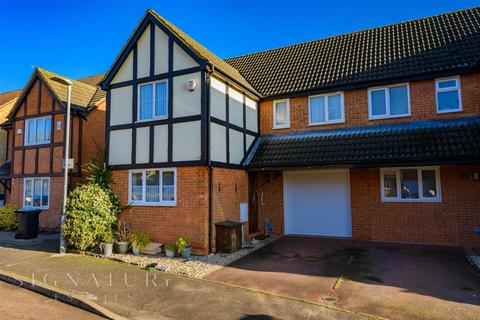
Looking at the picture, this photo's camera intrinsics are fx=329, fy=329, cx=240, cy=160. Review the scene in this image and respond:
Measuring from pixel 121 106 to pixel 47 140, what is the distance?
6.13 meters

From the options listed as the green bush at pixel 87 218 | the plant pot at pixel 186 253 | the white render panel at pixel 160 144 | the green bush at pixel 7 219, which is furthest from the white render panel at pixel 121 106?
the green bush at pixel 7 219

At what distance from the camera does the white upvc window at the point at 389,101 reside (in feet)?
38.0

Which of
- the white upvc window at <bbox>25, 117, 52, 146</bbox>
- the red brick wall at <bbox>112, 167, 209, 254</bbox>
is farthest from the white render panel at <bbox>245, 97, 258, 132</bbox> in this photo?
the white upvc window at <bbox>25, 117, 52, 146</bbox>

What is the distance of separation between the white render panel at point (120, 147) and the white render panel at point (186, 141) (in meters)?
1.86

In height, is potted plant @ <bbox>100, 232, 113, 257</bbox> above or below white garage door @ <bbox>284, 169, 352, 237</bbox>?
below

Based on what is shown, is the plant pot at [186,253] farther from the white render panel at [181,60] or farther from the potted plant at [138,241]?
the white render panel at [181,60]

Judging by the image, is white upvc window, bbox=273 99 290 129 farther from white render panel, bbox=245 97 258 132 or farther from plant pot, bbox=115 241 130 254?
plant pot, bbox=115 241 130 254

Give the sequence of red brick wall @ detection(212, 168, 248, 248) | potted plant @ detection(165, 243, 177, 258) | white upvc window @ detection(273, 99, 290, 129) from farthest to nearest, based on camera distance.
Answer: white upvc window @ detection(273, 99, 290, 129)
red brick wall @ detection(212, 168, 248, 248)
potted plant @ detection(165, 243, 177, 258)

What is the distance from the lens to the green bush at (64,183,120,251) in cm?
972

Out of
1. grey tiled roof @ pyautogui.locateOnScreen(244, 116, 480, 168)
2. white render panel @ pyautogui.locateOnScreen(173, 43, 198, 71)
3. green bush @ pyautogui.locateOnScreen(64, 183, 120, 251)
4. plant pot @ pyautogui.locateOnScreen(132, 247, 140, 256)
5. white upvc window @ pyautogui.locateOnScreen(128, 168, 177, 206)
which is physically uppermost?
white render panel @ pyautogui.locateOnScreen(173, 43, 198, 71)

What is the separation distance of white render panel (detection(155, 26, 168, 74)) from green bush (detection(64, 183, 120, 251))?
4.43 m

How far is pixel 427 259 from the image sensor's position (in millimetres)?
8773

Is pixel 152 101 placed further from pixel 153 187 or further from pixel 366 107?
pixel 366 107

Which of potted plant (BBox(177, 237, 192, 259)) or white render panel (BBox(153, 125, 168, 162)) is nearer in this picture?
potted plant (BBox(177, 237, 192, 259))
